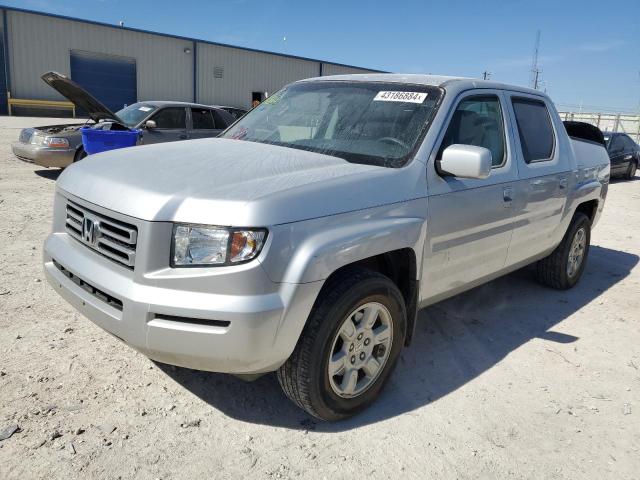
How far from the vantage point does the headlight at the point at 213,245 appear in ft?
7.52

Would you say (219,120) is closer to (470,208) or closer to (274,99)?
(274,99)

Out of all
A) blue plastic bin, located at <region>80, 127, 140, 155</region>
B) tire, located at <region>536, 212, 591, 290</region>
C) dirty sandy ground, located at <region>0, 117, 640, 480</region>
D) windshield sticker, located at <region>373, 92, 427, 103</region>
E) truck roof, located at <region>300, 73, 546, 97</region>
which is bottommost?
dirty sandy ground, located at <region>0, 117, 640, 480</region>

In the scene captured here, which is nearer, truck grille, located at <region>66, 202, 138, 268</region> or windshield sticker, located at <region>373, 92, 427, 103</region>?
truck grille, located at <region>66, 202, 138, 268</region>

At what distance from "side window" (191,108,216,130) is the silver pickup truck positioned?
6047 millimetres

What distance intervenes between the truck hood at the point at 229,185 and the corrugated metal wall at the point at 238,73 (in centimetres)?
3292

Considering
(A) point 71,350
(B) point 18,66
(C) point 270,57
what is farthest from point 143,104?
(C) point 270,57

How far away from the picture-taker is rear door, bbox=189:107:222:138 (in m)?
9.80

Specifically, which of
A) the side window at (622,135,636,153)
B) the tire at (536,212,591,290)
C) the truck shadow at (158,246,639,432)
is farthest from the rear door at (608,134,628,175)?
the tire at (536,212,591,290)

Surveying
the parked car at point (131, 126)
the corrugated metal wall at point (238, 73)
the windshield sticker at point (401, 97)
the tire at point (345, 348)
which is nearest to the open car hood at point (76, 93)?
the parked car at point (131, 126)

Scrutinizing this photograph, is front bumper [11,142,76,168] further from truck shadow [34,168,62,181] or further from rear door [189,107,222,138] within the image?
rear door [189,107,222,138]

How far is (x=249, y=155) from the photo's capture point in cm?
313

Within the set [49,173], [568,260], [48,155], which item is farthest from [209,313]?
[49,173]

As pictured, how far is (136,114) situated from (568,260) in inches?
296

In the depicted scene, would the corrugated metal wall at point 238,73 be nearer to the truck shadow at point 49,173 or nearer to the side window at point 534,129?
the truck shadow at point 49,173
